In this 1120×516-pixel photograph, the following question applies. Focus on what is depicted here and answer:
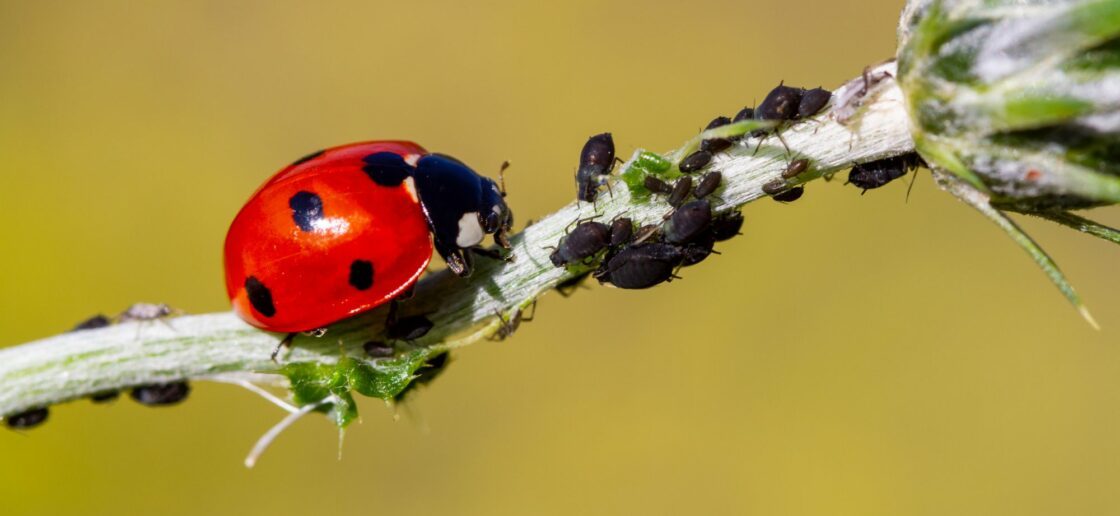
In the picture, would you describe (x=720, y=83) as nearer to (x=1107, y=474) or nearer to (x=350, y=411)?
(x=1107, y=474)

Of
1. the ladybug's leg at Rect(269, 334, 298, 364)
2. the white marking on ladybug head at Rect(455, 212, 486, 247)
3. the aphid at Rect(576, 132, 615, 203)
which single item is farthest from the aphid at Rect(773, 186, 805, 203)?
the ladybug's leg at Rect(269, 334, 298, 364)

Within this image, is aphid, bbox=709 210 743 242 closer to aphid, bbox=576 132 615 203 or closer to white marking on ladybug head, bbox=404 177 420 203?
aphid, bbox=576 132 615 203

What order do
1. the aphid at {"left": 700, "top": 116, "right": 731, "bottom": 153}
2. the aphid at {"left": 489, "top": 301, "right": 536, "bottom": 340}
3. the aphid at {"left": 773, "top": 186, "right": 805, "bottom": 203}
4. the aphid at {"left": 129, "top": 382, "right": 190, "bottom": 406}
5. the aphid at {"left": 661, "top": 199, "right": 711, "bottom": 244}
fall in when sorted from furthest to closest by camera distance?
the aphid at {"left": 129, "top": 382, "right": 190, "bottom": 406}, the aphid at {"left": 489, "top": 301, "right": 536, "bottom": 340}, the aphid at {"left": 773, "top": 186, "right": 805, "bottom": 203}, the aphid at {"left": 700, "top": 116, "right": 731, "bottom": 153}, the aphid at {"left": 661, "top": 199, "right": 711, "bottom": 244}

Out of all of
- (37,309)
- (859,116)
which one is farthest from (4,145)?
(859,116)

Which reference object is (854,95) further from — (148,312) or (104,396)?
(104,396)

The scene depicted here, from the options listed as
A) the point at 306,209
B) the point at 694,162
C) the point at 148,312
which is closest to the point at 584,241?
the point at 694,162

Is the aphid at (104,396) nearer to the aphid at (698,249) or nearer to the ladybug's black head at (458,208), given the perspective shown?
the ladybug's black head at (458,208)
